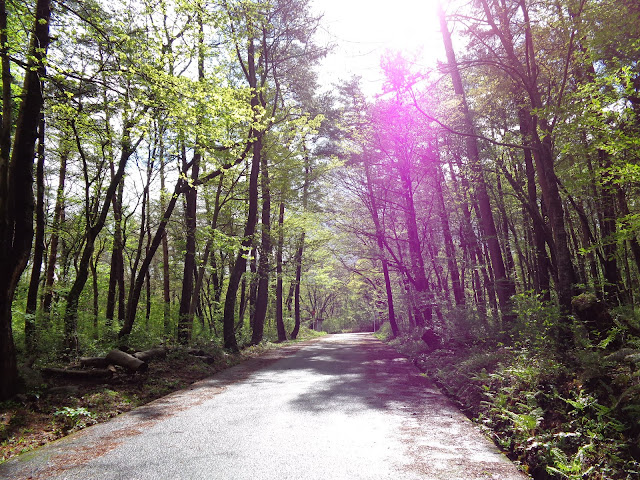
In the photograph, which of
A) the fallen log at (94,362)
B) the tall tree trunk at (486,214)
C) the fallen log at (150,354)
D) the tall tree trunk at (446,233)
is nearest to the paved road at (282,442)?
the fallen log at (94,362)

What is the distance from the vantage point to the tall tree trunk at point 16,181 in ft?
Answer: 16.9

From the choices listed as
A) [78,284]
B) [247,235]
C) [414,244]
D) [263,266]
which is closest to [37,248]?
[78,284]

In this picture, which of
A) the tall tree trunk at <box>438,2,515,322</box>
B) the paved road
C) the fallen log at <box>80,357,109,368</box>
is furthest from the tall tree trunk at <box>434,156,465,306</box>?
the fallen log at <box>80,357,109,368</box>

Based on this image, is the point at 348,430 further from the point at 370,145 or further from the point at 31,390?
the point at 370,145

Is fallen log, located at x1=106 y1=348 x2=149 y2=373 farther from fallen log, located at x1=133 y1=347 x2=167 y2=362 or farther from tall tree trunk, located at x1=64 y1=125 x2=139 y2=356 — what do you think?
tall tree trunk, located at x1=64 y1=125 x2=139 y2=356

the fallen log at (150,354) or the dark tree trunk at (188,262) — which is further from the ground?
the dark tree trunk at (188,262)

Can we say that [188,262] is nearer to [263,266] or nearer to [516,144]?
[263,266]

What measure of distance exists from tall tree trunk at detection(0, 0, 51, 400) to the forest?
0.09ft

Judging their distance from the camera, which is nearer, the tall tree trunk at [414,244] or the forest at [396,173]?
the forest at [396,173]

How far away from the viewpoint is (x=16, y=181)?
216 inches

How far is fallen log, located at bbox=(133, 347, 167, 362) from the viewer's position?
7449 mm

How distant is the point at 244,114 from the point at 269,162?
7612mm

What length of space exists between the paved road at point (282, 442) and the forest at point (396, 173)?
0.60 m

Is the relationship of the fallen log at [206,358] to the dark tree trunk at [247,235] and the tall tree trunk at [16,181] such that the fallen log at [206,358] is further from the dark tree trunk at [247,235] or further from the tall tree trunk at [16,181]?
the tall tree trunk at [16,181]
